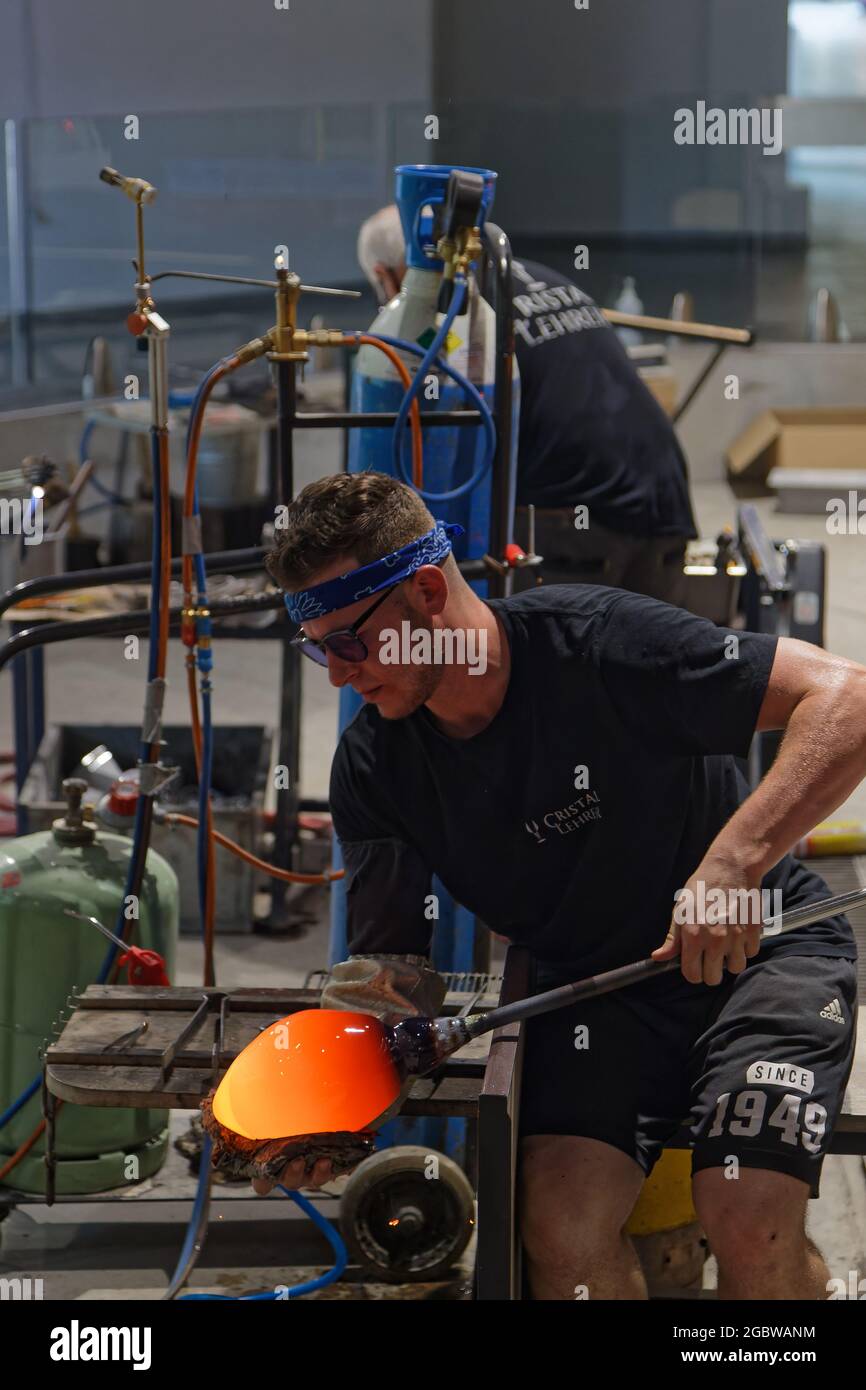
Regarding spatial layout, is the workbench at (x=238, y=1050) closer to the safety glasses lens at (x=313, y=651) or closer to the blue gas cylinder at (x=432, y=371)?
the safety glasses lens at (x=313, y=651)

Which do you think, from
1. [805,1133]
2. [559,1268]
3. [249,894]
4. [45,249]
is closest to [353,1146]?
[559,1268]

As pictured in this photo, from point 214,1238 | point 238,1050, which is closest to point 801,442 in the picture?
point 214,1238

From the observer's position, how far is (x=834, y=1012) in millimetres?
2240

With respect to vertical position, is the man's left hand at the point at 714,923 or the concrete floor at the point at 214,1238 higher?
the man's left hand at the point at 714,923

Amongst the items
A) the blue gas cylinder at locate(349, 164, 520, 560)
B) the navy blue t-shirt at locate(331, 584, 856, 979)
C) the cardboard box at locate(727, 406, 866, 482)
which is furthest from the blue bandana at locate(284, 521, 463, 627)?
the cardboard box at locate(727, 406, 866, 482)

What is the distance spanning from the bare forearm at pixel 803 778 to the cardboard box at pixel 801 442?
6335 millimetres

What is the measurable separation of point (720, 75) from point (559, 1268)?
9.53 metres

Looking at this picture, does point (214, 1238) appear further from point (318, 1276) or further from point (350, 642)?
point (350, 642)

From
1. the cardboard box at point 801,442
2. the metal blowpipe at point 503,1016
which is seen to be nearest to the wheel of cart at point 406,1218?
the metal blowpipe at point 503,1016

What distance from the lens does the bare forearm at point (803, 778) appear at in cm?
212

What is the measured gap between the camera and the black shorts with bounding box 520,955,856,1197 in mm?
2127

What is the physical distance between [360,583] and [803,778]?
62 centimetres

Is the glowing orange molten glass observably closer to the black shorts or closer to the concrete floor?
the black shorts
